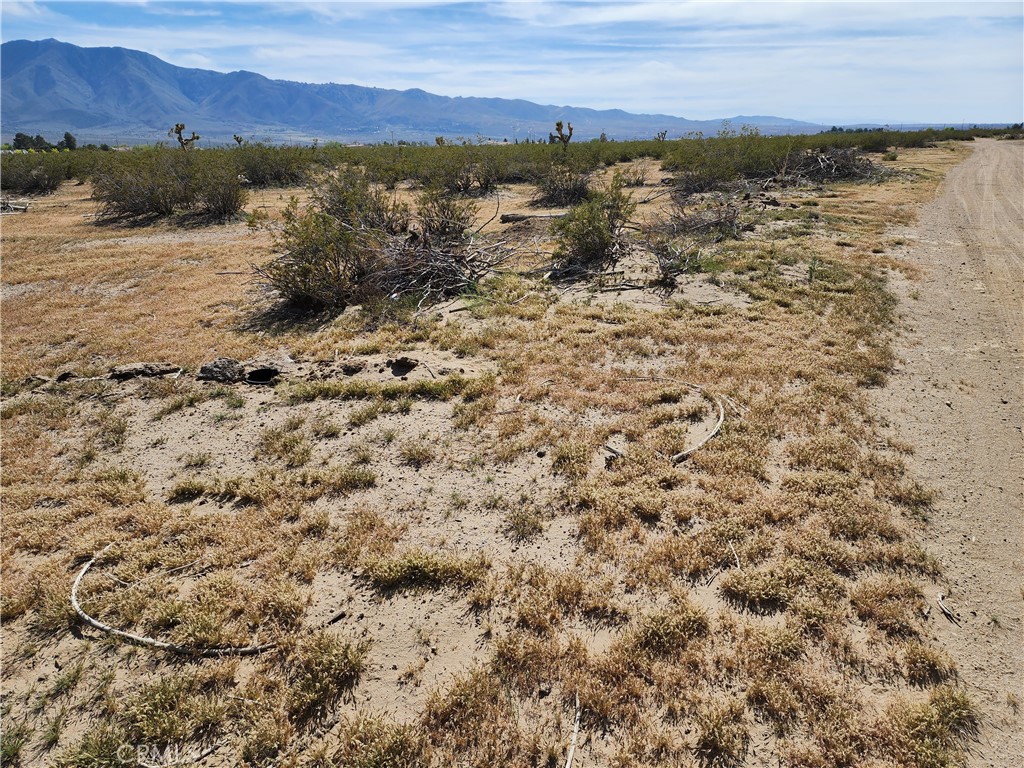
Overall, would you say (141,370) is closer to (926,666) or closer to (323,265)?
(323,265)

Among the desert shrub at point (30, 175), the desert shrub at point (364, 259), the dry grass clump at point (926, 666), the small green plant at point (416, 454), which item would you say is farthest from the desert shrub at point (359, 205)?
the desert shrub at point (30, 175)

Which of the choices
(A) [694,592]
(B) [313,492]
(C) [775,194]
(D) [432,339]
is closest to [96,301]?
(D) [432,339]

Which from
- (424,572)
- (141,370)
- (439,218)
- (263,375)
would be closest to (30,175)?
(439,218)

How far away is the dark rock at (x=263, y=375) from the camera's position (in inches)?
248

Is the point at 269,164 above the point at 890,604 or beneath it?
above

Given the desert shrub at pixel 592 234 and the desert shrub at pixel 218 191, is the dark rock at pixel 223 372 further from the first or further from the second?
the desert shrub at pixel 218 191

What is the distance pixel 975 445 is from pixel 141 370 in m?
8.63

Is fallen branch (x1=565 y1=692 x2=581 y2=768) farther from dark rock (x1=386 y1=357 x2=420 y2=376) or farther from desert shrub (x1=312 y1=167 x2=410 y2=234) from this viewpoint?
desert shrub (x1=312 y1=167 x2=410 y2=234)

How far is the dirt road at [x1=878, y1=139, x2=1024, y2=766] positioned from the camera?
2.83 metres

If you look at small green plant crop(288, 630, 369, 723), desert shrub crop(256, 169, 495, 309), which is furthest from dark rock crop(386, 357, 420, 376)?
small green plant crop(288, 630, 369, 723)

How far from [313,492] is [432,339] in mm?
3352

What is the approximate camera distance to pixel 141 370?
644cm

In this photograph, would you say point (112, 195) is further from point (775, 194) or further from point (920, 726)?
point (920, 726)

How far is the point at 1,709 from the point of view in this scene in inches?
108
